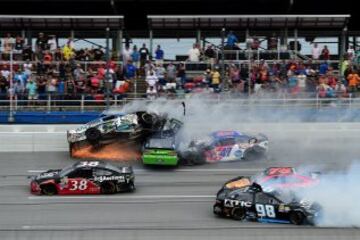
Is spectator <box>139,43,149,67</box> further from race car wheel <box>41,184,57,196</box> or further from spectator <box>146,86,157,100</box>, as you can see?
race car wheel <box>41,184,57,196</box>

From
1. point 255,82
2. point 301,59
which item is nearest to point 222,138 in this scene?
point 255,82

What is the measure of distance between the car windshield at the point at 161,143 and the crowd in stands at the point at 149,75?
422cm

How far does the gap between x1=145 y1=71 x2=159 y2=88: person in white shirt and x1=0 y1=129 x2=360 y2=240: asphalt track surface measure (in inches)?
175

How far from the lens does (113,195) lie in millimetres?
18516

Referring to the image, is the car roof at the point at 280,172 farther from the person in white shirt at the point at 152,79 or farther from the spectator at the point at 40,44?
the spectator at the point at 40,44

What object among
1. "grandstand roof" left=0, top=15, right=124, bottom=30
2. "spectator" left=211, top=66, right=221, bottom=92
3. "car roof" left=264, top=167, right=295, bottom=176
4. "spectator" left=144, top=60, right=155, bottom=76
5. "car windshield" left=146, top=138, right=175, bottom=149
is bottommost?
"car roof" left=264, top=167, right=295, bottom=176

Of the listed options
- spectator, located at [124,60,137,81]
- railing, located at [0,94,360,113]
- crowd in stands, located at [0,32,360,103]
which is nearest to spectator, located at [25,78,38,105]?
Result: crowd in stands, located at [0,32,360,103]

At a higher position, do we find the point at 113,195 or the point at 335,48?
the point at 335,48

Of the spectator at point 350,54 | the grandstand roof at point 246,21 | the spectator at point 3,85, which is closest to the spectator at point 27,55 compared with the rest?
the spectator at point 3,85

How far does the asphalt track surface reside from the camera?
1099cm

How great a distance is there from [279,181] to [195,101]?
8.98 metres

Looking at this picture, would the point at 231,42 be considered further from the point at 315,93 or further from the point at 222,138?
the point at 222,138

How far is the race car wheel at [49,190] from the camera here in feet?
60.4

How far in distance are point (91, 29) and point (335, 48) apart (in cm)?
1005
